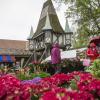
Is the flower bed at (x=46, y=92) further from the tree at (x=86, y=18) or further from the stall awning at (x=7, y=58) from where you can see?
the stall awning at (x=7, y=58)

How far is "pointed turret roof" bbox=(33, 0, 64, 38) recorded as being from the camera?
48.6 meters

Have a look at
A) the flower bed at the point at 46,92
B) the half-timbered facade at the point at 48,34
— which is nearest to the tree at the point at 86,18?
the half-timbered facade at the point at 48,34

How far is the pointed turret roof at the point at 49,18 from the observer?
160 ft

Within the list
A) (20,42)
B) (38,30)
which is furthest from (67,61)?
(20,42)

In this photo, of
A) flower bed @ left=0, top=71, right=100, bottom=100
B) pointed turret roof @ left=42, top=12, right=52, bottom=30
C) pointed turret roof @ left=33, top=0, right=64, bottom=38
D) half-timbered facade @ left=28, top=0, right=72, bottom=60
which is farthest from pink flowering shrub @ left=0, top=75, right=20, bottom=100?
pointed turret roof @ left=33, top=0, right=64, bottom=38

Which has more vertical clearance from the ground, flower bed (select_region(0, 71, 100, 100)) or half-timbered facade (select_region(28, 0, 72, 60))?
half-timbered facade (select_region(28, 0, 72, 60))

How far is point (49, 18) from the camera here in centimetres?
4916

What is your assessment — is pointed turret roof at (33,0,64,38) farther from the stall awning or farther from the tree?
the tree

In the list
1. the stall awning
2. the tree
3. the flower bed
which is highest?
the tree

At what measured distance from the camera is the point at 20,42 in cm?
7825

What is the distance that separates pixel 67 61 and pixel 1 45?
175 ft

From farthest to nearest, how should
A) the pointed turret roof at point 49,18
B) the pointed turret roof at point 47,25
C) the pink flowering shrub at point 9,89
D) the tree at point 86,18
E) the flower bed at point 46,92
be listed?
the pointed turret roof at point 49,18, the pointed turret roof at point 47,25, the tree at point 86,18, the pink flowering shrub at point 9,89, the flower bed at point 46,92

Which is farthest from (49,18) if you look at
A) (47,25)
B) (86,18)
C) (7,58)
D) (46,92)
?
(46,92)

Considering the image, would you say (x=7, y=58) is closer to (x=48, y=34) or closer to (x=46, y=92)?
(x=48, y=34)
